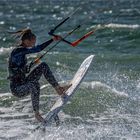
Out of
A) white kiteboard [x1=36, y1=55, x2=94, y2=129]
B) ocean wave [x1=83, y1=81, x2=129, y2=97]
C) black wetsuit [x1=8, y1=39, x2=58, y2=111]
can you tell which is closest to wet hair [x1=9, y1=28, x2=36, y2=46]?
black wetsuit [x1=8, y1=39, x2=58, y2=111]

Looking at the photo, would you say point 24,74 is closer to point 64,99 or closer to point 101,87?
point 64,99

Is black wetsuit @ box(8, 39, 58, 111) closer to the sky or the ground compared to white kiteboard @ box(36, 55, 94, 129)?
closer to the sky

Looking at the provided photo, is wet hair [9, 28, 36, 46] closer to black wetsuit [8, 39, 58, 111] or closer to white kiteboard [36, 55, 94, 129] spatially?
black wetsuit [8, 39, 58, 111]

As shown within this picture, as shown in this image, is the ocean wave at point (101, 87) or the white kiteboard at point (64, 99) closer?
the white kiteboard at point (64, 99)

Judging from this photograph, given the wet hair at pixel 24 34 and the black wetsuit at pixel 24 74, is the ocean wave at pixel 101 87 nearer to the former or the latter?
the black wetsuit at pixel 24 74

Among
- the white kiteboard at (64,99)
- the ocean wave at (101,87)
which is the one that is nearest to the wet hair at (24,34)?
the white kiteboard at (64,99)

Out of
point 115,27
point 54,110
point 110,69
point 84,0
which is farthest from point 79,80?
point 84,0

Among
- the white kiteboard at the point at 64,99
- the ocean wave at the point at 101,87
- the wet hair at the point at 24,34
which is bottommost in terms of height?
the ocean wave at the point at 101,87

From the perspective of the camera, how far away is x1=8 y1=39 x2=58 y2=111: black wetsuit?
992 cm

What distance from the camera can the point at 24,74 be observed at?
10.1 m

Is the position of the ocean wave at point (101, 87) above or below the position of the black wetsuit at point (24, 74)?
below

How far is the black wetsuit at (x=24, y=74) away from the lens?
391 inches

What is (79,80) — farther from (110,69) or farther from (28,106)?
(110,69)

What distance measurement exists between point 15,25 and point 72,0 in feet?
86.4
